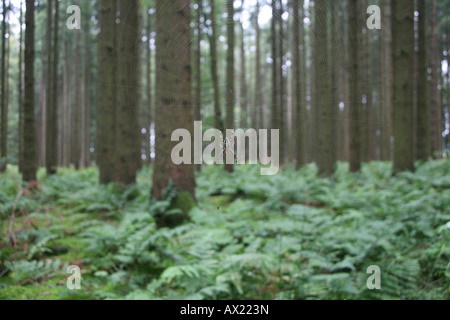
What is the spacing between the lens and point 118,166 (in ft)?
24.6

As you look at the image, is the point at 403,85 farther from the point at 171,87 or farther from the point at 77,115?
the point at 77,115

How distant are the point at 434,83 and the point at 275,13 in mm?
11143

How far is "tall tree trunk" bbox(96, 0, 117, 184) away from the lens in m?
7.33

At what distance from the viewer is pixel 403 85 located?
21.6ft

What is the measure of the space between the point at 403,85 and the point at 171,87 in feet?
17.9

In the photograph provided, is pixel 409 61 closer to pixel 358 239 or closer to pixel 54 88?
pixel 358 239

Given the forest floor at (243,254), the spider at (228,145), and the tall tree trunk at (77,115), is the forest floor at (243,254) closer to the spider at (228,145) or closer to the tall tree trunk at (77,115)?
the spider at (228,145)

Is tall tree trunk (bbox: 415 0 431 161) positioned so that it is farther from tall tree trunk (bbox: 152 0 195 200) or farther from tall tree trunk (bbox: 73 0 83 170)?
tall tree trunk (bbox: 73 0 83 170)

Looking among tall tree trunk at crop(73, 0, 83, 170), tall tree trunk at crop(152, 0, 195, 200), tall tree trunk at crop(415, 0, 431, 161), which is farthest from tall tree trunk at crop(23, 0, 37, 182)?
tall tree trunk at crop(415, 0, 431, 161)

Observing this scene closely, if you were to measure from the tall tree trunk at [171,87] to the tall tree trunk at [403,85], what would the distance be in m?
4.57

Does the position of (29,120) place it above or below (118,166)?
above

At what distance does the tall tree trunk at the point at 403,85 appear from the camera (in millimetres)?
6176

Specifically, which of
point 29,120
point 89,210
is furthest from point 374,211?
point 29,120

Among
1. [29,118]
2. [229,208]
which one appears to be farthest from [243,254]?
[29,118]
